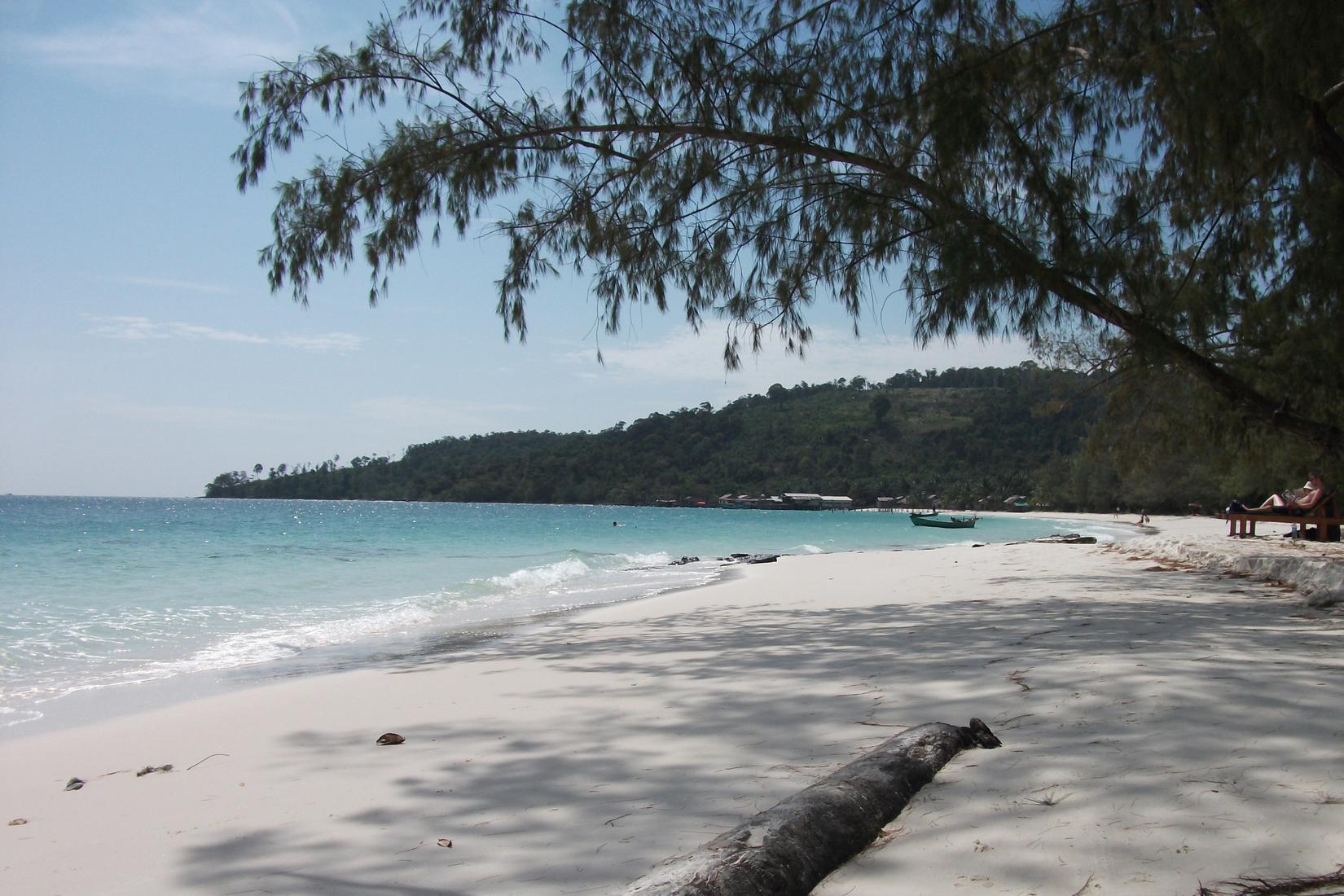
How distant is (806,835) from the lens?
6.38 ft

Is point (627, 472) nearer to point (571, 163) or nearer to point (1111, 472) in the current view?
point (1111, 472)

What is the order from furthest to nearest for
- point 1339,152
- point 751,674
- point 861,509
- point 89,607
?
1. point 861,509
2. point 89,607
3. point 1339,152
4. point 751,674

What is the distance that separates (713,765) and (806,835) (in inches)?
37.4

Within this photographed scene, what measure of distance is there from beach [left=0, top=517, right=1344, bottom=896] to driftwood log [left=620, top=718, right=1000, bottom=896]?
0.06 metres

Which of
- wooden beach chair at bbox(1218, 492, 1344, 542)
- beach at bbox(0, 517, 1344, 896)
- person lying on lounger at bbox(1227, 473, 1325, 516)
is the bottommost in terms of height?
beach at bbox(0, 517, 1344, 896)

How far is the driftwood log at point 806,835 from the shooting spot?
173 centimetres

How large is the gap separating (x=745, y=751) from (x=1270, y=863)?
1.57m

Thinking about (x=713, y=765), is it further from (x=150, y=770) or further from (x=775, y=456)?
(x=775, y=456)

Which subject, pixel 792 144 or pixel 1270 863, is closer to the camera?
pixel 1270 863

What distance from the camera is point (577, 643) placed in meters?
6.38

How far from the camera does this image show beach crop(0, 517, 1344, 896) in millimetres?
2027

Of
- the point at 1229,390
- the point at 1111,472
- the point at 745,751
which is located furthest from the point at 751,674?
the point at 1111,472

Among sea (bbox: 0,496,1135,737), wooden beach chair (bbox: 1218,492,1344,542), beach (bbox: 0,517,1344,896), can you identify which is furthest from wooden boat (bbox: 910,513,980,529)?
beach (bbox: 0,517,1344,896)

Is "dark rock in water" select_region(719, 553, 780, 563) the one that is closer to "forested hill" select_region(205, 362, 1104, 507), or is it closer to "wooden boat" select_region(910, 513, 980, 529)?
"wooden boat" select_region(910, 513, 980, 529)
